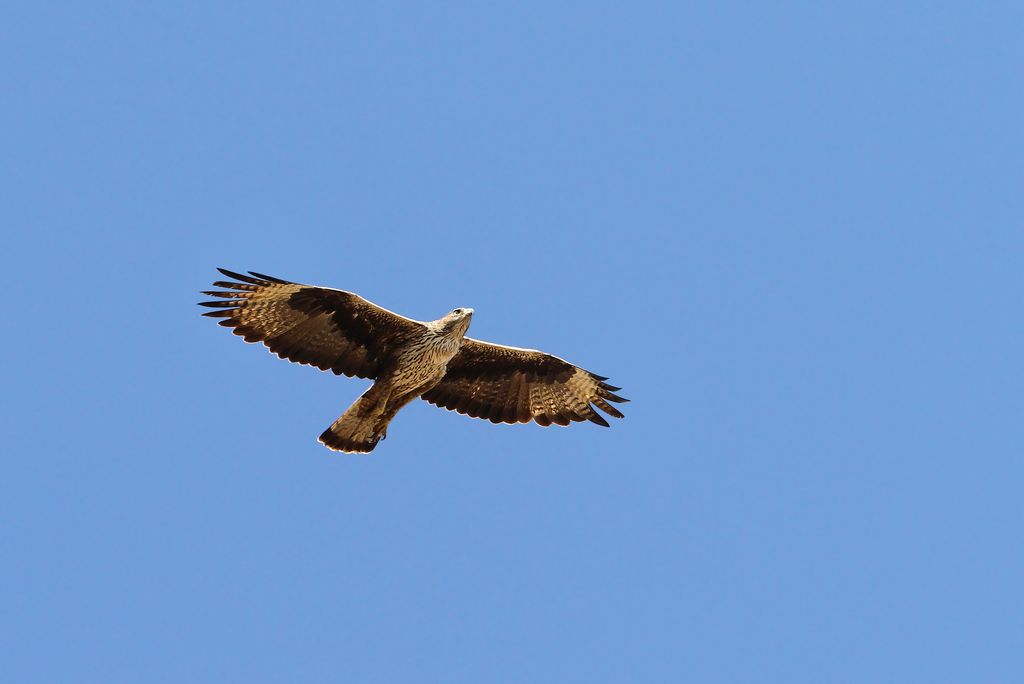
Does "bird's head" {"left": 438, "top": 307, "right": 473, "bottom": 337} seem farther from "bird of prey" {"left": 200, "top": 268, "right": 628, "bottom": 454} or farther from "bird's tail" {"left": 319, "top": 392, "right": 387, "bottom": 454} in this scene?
"bird's tail" {"left": 319, "top": 392, "right": 387, "bottom": 454}

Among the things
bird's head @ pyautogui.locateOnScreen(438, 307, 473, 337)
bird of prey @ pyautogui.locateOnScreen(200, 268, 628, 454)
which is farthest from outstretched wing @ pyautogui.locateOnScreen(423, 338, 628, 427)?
bird's head @ pyautogui.locateOnScreen(438, 307, 473, 337)

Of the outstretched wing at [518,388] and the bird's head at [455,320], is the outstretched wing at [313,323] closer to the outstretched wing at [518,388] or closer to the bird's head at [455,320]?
the bird's head at [455,320]

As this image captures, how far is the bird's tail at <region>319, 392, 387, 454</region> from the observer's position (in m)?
17.2

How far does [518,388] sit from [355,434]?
85.3 inches

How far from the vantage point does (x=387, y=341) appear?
16938 mm

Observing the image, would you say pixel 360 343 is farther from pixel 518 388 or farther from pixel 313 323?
pixel 518 388

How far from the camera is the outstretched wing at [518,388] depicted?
1786 centimetres

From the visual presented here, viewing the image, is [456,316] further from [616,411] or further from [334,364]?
[616,411]

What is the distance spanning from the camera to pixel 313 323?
663 inches

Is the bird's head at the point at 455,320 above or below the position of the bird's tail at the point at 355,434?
above

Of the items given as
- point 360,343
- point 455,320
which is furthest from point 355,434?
point 455,320

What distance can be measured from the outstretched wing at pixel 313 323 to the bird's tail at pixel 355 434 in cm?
52

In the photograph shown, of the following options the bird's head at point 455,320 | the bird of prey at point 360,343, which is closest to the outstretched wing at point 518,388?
the bird of prey at point 360,343

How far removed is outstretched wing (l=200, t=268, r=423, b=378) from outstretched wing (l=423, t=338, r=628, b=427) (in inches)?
43.7
